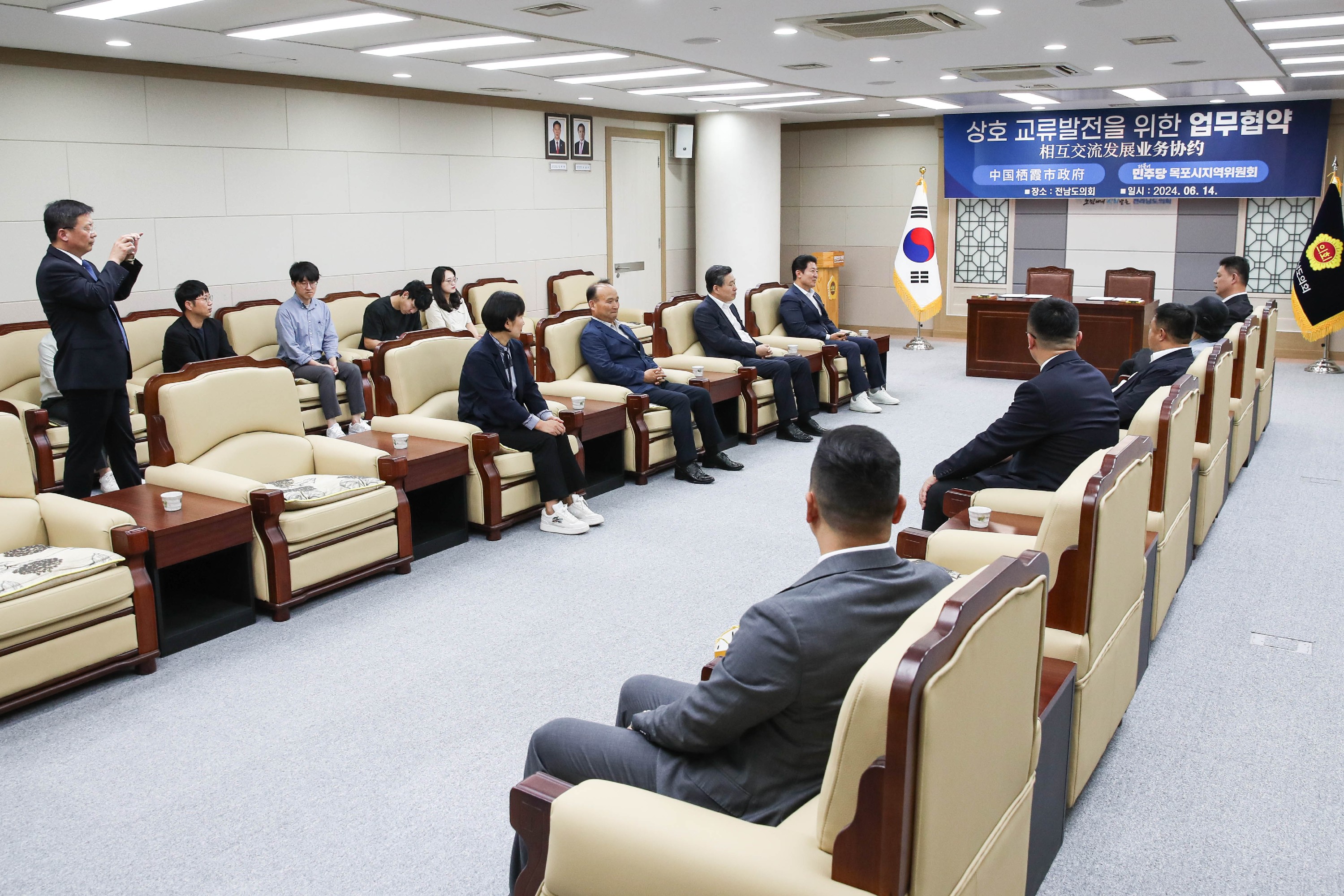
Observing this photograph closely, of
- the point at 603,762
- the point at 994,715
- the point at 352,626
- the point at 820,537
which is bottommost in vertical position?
the point at 352,626

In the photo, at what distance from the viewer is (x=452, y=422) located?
5504 mm

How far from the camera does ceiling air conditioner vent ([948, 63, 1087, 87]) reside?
8.12 m

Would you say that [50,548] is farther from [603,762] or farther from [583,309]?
[583,309]

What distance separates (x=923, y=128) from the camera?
12.6 metres

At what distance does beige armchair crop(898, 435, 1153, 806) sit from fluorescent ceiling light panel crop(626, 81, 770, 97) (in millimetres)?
6618

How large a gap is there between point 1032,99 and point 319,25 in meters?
7.40

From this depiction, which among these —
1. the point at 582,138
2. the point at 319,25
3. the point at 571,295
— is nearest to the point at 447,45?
the point at 319,25

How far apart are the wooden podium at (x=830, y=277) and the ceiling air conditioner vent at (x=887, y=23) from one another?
626cm

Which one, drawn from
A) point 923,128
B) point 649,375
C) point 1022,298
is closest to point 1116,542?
point 649,375

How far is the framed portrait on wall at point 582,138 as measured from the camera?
11039mm

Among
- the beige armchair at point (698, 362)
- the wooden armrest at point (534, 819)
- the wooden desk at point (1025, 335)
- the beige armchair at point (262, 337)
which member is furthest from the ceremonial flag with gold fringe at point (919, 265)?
the wooden armrest at point (534, 819)

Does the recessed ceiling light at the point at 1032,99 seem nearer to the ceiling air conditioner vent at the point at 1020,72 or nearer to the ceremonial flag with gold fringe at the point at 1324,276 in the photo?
the ceiling air conditioner vent at the point at 1020,72

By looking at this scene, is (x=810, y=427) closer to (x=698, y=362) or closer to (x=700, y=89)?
(x=698, y=362)

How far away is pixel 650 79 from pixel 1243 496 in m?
5.45
